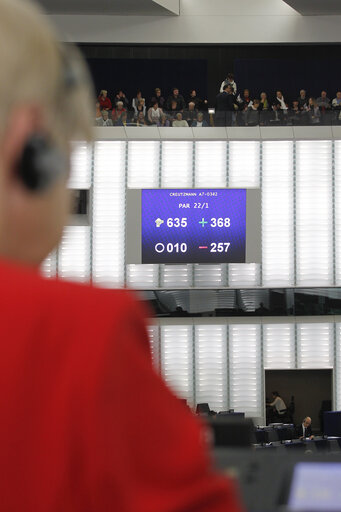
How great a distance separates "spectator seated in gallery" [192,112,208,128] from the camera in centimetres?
2447

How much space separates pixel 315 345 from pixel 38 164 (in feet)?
80.2

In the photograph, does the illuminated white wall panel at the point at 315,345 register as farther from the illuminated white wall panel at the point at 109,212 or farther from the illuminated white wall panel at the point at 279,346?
the illuminated white wall panel at the point at 109,212

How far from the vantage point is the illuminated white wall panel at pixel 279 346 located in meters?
24.5

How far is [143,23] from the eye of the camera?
1195 inches

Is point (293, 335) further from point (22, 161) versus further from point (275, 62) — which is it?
point (22, 161)

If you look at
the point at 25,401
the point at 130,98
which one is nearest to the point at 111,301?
the point at 25,401

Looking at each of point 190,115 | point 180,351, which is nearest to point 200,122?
point 190,115

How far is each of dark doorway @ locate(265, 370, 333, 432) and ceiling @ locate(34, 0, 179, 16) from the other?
12021 mm

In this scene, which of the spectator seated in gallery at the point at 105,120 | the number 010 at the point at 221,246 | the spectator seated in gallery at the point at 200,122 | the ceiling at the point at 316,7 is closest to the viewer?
the number 010 at the point at 221,246

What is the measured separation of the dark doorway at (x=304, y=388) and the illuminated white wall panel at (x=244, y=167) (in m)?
5.12

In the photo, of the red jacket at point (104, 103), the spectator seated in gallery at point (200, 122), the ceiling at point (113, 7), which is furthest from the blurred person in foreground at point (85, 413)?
the ceiling at point (113, 7)

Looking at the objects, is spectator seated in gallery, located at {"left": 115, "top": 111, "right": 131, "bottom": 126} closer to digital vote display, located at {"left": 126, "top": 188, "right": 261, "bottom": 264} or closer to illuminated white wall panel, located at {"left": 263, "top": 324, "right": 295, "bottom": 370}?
digital vote display, located at {"left": 126, "top": 188, "right": 261, "bottom": 264}

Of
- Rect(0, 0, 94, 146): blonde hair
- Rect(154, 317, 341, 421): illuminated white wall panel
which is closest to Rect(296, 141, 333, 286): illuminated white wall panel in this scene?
Rect(154, 317, 341, 421): illuminated white wall panel

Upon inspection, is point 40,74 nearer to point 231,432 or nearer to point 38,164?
point 38,164
